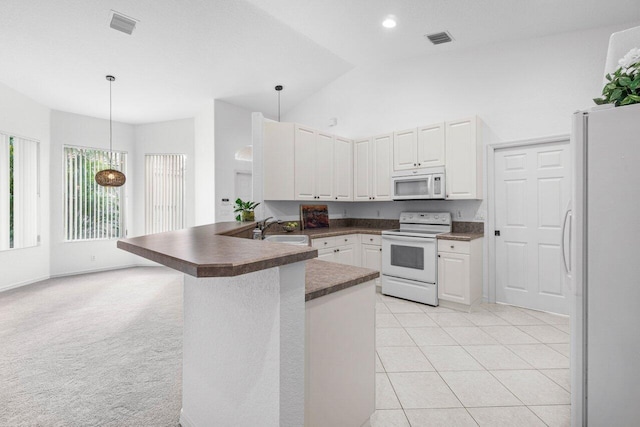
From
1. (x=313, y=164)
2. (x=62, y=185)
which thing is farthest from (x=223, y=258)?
(x=62, y=185)

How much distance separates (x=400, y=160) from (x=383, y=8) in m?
1.87

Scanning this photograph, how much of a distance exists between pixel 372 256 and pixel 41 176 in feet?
18.7

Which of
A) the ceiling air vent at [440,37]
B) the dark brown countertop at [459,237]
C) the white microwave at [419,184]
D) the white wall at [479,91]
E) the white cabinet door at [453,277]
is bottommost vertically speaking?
the white cabinet door at [453,277]

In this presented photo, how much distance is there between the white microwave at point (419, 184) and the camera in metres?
3.87

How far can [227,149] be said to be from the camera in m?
5.36

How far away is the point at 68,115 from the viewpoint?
545 centimetres

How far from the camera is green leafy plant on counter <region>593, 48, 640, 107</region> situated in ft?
4.77

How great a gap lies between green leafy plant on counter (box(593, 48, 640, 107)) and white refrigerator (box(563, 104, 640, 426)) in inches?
4.6

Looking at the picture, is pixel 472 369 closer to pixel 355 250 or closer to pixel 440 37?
pixel 355 250

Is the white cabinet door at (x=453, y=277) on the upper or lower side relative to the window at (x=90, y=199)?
lower

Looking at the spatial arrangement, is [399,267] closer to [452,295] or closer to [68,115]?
[452,295]

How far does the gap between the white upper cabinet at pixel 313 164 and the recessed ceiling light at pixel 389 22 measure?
1.59m

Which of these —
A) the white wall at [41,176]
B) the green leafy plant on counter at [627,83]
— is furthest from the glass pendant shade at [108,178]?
the green leafy plant on counter at [627,83]

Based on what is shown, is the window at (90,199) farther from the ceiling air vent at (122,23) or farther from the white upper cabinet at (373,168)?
the white upper cabinet at (373,168)
